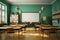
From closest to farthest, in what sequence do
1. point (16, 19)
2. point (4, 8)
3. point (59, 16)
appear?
1. point (59, 16)
2. point (4, 8)
3. point (16, 19)

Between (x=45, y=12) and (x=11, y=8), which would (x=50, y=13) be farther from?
(x=11, y=8)

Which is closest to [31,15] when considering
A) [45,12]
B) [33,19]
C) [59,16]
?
[33,19]

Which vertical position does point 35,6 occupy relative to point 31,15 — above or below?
above

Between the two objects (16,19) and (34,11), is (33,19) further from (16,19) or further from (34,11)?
(16,19)

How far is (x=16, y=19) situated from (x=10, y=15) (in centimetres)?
100

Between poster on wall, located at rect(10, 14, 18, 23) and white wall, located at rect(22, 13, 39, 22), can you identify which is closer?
poster on wall, located at rect(10, 14, 18, 23)

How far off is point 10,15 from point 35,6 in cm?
387

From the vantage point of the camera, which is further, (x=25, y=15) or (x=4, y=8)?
(x=25, y=15)

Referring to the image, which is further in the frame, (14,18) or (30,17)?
(30,17)

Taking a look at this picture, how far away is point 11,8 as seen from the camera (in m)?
20.1

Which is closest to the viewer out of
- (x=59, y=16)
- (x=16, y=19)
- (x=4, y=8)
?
(x=59, y=16)

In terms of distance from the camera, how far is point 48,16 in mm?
20000

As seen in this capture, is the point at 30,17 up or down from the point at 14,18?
up

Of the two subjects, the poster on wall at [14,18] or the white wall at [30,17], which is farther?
the white wall at [30,17]
